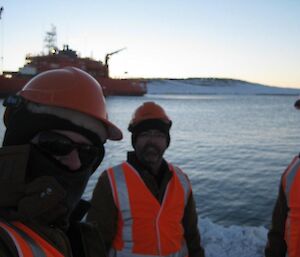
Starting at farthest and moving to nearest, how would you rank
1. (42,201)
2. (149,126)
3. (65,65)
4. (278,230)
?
(65,65) → (149,126) → (278,230) → (42,201)

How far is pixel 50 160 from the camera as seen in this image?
3.71 ft

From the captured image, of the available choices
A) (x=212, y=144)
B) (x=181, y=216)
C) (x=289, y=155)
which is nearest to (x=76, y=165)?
(x=181, y=216)

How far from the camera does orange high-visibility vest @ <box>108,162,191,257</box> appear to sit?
8.13ft

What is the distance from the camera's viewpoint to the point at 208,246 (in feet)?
15.6

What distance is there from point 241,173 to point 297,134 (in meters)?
10.1

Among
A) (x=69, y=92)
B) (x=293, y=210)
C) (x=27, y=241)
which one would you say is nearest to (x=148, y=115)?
(x=293, y=210)

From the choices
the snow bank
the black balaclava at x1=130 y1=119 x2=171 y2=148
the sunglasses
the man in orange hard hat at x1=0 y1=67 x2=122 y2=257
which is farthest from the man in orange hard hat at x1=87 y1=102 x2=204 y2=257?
the snow bank

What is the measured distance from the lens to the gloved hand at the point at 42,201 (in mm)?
967

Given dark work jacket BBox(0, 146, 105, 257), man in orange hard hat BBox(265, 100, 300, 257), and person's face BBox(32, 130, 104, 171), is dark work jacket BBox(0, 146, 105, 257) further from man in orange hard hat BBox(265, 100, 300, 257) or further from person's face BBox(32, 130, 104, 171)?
man in orange hard hat BBox(265, 100, 300, 257)

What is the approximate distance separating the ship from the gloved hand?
43.5 meters

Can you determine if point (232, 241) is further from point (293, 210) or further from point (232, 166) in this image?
point (232, 166)

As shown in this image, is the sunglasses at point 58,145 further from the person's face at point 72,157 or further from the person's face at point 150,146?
the person's face at point 150,146

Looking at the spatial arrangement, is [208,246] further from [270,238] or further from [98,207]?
[98,207]

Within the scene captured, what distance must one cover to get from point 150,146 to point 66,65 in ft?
153
